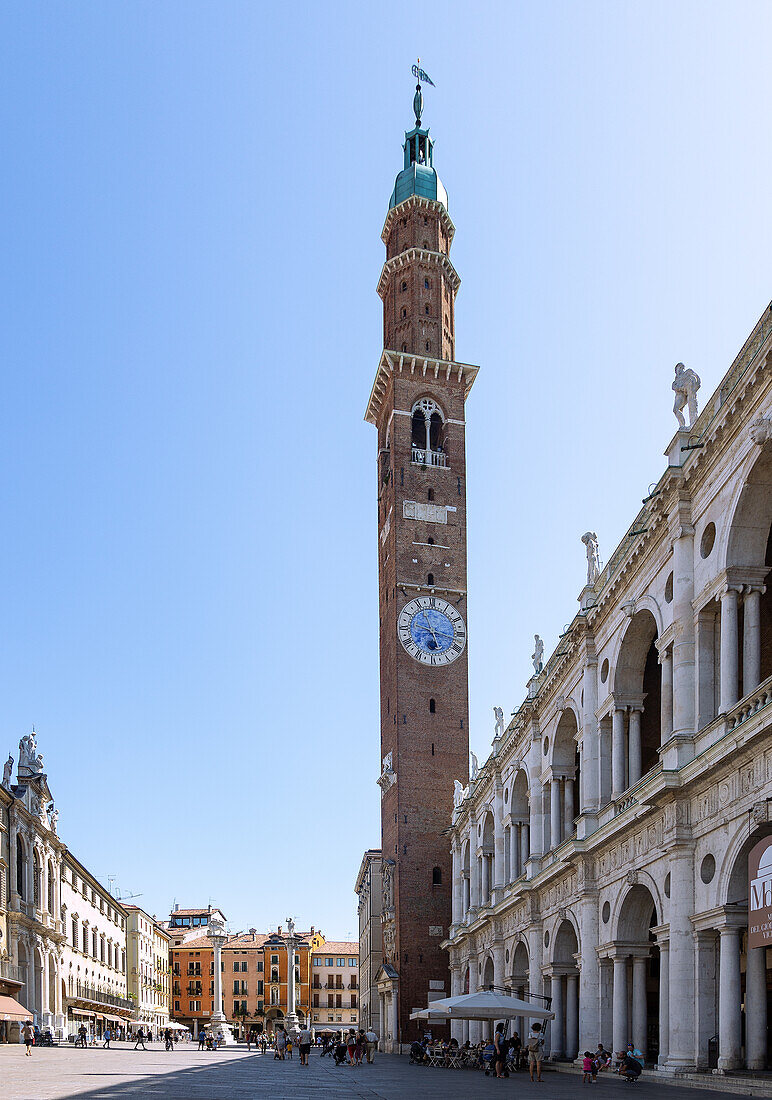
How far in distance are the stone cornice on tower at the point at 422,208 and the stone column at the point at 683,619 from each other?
5418 centimetres

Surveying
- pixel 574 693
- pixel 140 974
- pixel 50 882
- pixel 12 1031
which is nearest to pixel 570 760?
pixel 574 693

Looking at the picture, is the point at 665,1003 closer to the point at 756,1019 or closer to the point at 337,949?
the point at 756,1019

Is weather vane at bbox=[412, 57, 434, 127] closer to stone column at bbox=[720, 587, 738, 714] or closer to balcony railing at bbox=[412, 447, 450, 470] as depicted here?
balcony railing at bbox=[412, 447, 450, 470]

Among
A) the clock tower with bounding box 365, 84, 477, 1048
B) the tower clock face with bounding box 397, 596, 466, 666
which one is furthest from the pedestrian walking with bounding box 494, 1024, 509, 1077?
the tower clock face with bounding box 397, 596, 466, 666

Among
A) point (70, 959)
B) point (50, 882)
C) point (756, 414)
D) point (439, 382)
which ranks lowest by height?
point (70, 959)

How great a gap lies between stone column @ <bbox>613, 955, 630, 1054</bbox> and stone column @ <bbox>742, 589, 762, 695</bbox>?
10147mm

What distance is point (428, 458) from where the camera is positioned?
68688 millimetres

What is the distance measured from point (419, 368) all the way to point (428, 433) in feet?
13.6

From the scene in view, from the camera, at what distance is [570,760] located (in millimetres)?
38000

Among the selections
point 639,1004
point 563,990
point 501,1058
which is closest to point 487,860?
point 563,990

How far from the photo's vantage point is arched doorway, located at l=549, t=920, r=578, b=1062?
3538 centimetres

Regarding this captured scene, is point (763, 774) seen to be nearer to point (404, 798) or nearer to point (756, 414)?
point (756, 414)

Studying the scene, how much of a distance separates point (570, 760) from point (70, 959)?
151 feet

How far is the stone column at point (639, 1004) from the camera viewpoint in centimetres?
2770
